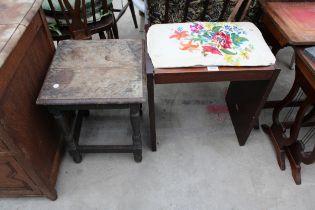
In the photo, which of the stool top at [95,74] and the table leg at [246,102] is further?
the table leg at [246,102]

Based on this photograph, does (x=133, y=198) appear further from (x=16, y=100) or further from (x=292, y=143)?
(x=292, y=143)

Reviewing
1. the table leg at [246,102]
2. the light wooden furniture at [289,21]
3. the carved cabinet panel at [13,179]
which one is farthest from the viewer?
the table leg at [246,102]

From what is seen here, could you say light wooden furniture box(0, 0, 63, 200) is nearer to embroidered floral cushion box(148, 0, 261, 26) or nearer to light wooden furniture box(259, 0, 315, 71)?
embroidered floral cushion box(148, 0, 261, 26)

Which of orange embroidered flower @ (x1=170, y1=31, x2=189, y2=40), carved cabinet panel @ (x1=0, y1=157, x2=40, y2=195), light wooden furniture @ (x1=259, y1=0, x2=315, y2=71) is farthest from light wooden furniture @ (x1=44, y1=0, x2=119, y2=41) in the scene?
light wooden furniture @ (x1=259, y1=0, x2=315, y2=71)

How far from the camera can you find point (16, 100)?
1021 millimetres

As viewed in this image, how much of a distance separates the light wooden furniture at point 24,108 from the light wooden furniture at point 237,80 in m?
0.52

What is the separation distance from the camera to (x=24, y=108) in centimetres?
109

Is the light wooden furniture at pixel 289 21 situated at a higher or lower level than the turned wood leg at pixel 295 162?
higher

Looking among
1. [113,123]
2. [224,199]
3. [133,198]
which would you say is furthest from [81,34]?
[224,199]

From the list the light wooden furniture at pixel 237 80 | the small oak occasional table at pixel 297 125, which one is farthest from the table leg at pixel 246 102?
the small oak occasional table at pixel 297 125

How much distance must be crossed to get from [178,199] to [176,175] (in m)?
0.14

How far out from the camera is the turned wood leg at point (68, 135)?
120 cm

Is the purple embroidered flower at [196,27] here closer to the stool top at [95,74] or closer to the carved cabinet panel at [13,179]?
the stool top at [95,74]

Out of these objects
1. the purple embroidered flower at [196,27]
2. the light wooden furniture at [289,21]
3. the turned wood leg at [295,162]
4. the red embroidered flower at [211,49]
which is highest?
the light wooden furniture at [289,21]
